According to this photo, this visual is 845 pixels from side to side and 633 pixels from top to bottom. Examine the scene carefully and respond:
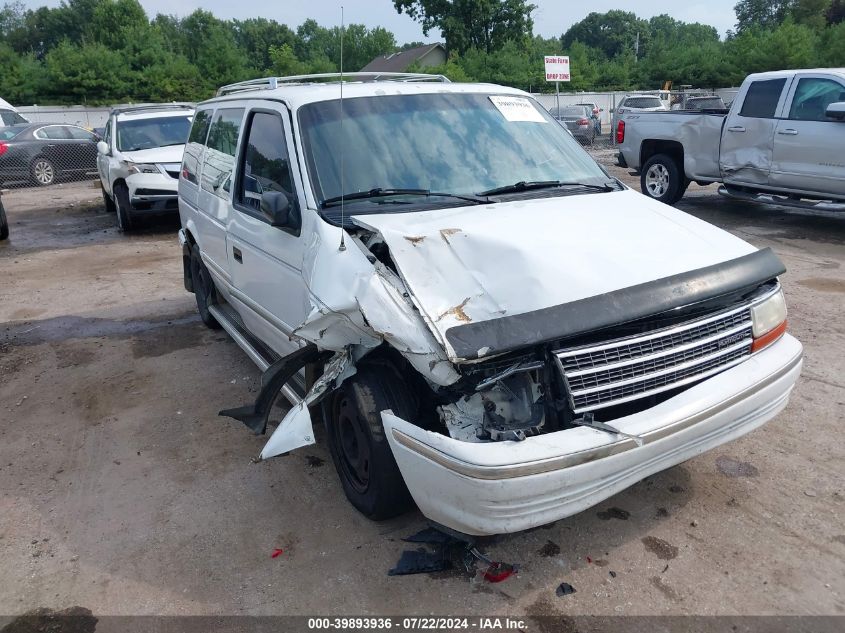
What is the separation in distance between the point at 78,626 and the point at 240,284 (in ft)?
7.79

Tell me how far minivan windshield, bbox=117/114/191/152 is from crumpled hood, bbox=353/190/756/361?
32.0ft

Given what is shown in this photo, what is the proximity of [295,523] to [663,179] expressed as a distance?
10095 mm

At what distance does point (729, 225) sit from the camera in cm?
1032

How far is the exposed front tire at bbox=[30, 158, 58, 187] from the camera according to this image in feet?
57.9

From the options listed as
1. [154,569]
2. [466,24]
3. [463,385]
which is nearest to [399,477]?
[463,385]

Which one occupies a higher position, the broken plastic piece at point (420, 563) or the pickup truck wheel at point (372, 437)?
the pickup truck wheel at point (372, 437)

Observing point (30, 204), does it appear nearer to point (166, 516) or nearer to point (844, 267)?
point (166, 516)

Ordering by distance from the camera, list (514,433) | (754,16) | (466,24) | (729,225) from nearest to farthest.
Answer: (514,433) < (729,225) < (466,24) < (754,16)

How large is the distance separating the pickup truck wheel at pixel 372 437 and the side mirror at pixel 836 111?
8.00 m

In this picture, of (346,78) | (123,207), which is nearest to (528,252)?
(346,78)

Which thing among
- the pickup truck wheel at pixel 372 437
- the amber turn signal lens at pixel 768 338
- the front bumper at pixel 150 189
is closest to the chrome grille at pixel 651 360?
the amber turn signal lens at pixel 768 338

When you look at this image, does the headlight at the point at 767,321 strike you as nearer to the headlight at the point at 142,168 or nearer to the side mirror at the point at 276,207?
the side mirror at the point at 276,207

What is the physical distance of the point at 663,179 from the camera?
1173 centimetres

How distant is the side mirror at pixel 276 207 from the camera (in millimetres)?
3605
